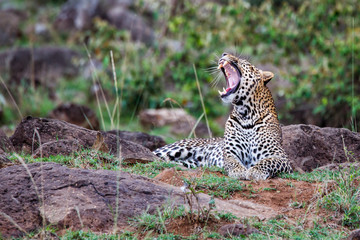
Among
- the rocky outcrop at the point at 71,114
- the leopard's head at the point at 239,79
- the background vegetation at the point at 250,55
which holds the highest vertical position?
the leopard's head at the point at 239,79

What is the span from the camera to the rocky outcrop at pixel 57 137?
8.12 m

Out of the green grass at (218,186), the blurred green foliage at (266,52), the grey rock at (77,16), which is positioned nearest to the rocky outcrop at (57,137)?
the green grass at (218,186)

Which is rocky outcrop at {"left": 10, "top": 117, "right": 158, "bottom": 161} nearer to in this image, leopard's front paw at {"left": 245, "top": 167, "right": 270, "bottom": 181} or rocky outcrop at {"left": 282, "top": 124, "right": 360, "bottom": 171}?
leopard's front paw at {"left": 245, "top": 167, "right": 270, "bottom": 181}

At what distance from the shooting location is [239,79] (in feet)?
28.5

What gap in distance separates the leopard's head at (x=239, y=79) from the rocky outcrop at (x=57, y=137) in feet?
4.80

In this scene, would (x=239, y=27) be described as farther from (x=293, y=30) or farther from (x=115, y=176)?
(x=115, y=176)

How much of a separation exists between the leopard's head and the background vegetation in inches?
215

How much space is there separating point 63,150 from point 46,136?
66 centimetres

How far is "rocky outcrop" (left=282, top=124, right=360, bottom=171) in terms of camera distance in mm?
9281

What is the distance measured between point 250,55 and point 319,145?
5063 millimetres

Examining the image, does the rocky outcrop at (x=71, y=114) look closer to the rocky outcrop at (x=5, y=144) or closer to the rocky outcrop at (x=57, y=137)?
the rocky outcrop at (x=57, y=137)

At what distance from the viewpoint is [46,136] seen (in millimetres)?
8211

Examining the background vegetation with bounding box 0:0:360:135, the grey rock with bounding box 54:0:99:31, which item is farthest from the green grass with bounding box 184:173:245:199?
Answer: the grey rock with bounding box 54:0:99:31

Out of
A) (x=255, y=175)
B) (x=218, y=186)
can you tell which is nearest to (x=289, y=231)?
(x=218, y=186)
